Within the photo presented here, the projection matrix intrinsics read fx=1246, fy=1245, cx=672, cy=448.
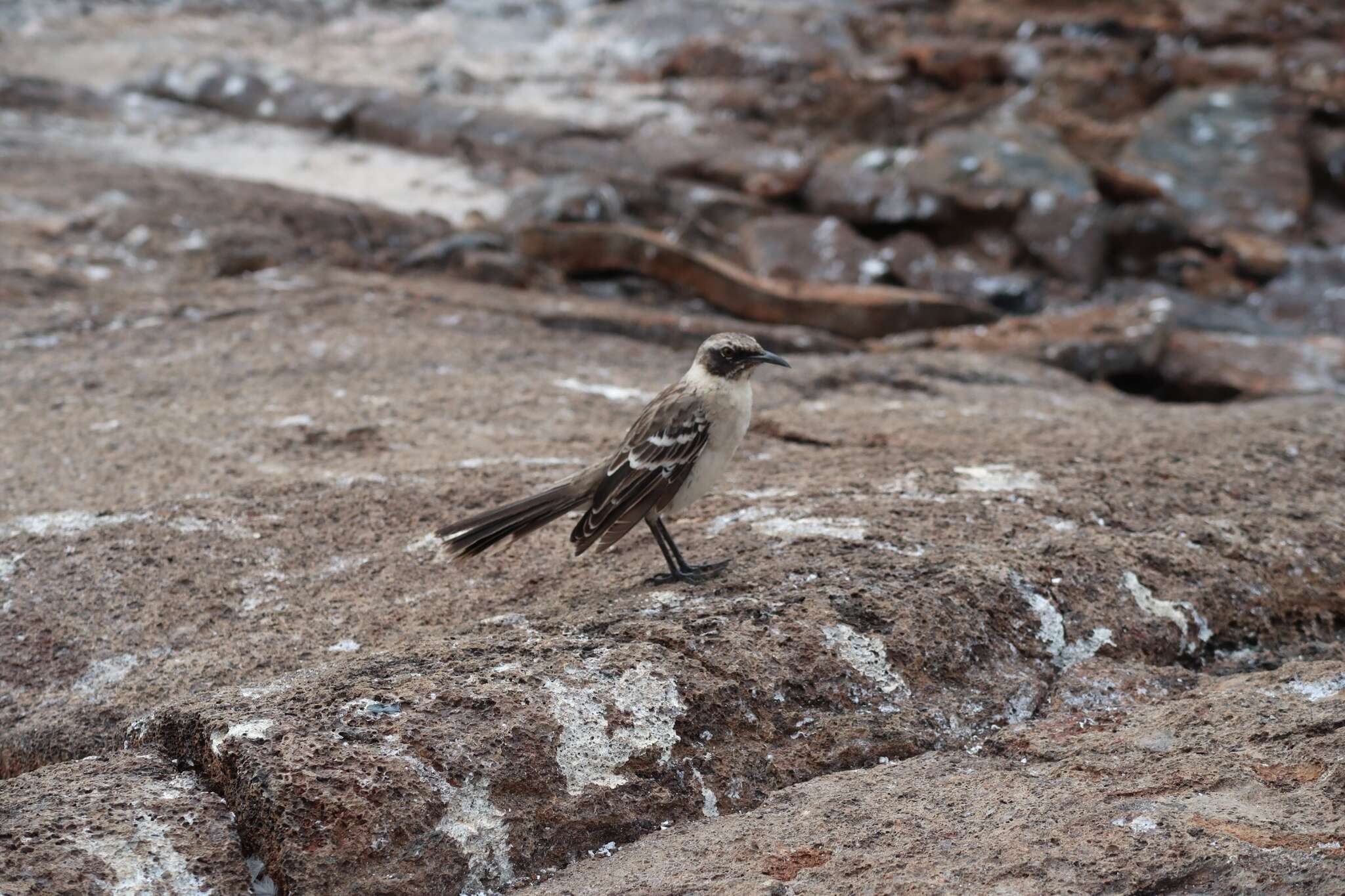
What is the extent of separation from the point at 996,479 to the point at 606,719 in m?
2.31

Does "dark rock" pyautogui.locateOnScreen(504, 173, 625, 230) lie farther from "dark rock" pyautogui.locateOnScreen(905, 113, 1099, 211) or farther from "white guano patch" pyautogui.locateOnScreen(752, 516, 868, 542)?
"white guano patch" pyautogui.locateOnScreen(752, 516, 868, 542)

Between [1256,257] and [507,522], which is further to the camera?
[1256,257]

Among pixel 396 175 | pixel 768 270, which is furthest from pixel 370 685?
pixel 396 175

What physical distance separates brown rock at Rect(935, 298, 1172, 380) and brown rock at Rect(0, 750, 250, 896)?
20.3 ft

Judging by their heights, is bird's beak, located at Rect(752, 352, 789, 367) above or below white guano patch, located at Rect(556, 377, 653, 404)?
above

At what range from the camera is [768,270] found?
1122cm

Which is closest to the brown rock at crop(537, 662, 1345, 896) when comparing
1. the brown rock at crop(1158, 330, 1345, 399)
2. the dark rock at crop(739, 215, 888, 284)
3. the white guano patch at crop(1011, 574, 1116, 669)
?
the white guano patch at crop(1011, 574, 1116, 669)

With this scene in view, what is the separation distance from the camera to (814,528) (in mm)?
4512

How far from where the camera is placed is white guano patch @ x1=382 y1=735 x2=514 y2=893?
9.73 feet

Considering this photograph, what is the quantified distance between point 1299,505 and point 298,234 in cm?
719

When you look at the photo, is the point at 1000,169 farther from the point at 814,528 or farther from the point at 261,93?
the point at 814,528

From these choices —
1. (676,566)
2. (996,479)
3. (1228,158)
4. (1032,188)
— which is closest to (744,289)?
(1032,188)

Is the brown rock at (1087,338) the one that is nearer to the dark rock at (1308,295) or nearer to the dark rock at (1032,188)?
the dark rock at (1032,188)

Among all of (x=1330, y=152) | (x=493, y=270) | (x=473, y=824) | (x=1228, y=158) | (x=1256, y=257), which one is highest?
(x=1330, y=152)
